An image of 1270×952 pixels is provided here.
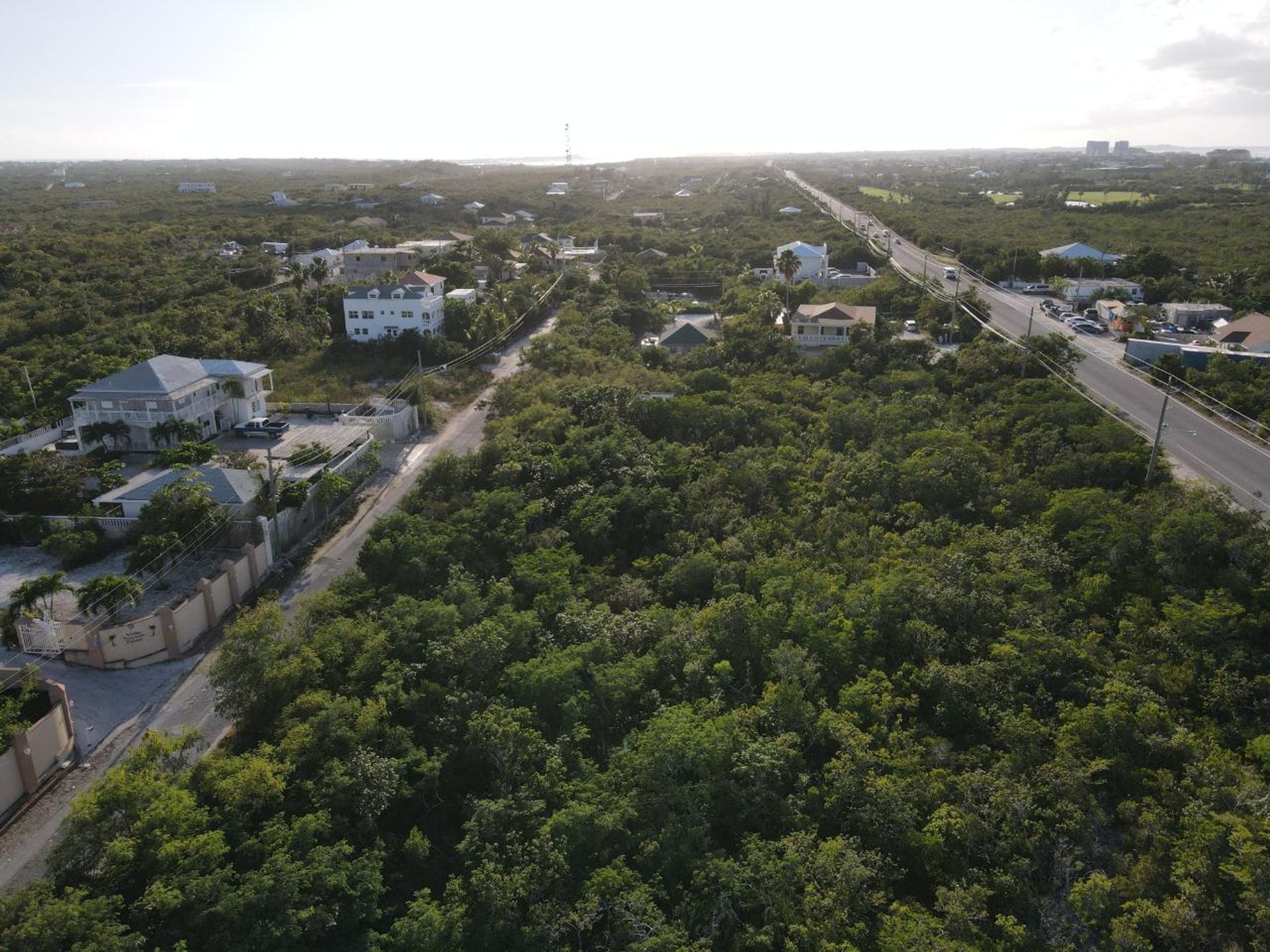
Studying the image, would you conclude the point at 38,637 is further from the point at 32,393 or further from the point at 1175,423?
the point at 1175,423

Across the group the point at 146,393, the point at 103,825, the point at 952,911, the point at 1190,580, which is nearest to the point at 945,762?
the point at 952,911

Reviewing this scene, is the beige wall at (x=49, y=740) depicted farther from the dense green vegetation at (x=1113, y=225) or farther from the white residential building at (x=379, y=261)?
the dense green vegetation at (x=1113, y=225)

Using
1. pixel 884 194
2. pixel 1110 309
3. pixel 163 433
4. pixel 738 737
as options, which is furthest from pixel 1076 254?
pixel 884 194

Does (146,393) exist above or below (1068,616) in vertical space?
above

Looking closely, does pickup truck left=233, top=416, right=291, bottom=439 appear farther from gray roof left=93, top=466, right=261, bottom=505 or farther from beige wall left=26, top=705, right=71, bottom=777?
beige wall left=26, top=705, right=71, bottom=777

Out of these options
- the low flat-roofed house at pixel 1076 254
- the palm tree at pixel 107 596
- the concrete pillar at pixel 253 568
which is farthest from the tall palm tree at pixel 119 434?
the low flat-roofed house at pixel 1076 254

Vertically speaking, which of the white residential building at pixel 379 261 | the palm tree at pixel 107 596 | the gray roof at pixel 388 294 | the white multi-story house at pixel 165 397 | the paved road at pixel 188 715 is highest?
the white residential building at pixel 379 261

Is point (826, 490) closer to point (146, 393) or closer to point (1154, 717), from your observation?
point (1154, 717)
